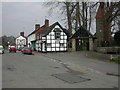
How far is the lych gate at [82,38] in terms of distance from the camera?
2912 cm

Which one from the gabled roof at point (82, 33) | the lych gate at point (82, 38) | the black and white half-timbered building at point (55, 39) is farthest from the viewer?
the black and white half-timbered building at point (55, 39)

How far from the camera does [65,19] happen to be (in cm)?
3212

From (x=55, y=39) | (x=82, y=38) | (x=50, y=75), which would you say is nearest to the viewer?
(x=50, y=75)

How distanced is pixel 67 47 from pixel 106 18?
43.1 ft

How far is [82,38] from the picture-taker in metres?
29.9

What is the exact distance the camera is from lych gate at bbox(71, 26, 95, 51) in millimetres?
29120

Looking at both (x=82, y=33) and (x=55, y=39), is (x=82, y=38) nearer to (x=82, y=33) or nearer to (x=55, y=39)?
(x=82, y=33)

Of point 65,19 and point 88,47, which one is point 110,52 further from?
point 65,19

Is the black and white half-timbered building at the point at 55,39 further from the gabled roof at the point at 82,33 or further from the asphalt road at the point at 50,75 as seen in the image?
the asphalt road at the point at 50,75

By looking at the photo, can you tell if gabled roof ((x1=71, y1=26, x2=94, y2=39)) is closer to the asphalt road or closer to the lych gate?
the lych gate

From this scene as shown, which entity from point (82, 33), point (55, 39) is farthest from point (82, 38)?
point (55, 39)

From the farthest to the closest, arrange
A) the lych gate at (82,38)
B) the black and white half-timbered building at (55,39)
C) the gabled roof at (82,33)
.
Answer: the black and white half-timbered building at (55,39) < the gabled roof at (82,33) < the lych gate at (82,38)

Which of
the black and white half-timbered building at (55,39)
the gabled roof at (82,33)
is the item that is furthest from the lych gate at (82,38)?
the black and white half-timbered building at (55,39)

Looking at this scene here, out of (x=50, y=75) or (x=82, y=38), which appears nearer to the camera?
(x=50, y=75)
